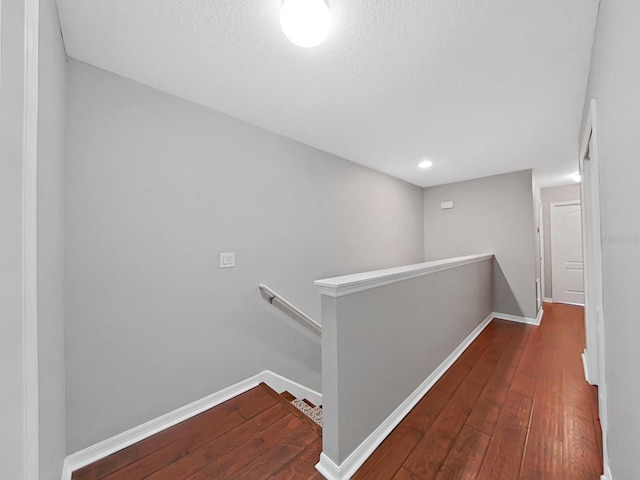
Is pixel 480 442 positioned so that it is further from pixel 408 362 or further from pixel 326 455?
pixel 326 455

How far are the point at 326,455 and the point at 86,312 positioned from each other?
5.27 feet

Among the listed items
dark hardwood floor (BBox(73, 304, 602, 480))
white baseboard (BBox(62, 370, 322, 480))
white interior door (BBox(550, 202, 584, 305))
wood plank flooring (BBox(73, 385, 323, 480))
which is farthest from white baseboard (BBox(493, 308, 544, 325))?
wood plank flooring (BBox(73, 385, 323, 480))

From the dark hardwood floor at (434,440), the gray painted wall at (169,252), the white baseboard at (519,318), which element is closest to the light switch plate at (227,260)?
the gray painted wall at (169,252)

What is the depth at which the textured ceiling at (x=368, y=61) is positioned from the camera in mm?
1194

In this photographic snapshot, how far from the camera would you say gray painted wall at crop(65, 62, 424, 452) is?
147 cm

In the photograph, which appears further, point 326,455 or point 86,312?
point 86,312

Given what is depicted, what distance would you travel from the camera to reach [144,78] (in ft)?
5.42

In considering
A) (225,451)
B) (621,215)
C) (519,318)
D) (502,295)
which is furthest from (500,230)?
(225,451)

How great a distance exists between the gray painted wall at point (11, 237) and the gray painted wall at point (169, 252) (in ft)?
3.41

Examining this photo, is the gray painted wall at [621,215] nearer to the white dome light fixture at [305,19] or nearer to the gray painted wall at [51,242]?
the white dome light fixture at [305,19]

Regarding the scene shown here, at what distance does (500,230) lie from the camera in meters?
3.94

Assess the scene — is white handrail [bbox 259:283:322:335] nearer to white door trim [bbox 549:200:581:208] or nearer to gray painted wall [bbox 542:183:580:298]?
gray painted wall [bbox 542:183:580:298]

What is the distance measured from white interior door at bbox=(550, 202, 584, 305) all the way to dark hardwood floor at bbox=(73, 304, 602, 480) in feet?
11.4

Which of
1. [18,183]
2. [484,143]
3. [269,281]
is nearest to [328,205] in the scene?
[269,281]
